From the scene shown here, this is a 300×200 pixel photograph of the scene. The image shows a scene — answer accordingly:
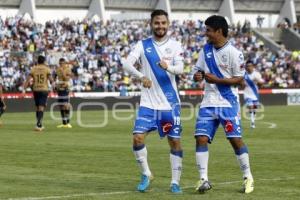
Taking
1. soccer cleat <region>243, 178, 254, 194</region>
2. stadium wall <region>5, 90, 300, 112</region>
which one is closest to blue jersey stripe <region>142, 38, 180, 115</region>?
soccer cleat <region>243, 178, 254, 194</region>

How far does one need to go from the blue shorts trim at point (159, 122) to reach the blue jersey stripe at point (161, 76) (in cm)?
14

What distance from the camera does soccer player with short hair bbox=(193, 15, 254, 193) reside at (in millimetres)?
11508

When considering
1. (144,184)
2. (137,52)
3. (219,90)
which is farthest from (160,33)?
(144,184)

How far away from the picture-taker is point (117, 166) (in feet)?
49.2

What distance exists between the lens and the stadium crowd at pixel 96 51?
47500mm

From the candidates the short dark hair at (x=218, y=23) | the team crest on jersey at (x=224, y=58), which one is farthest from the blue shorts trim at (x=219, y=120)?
the short dark hair at (x=218, y=23)

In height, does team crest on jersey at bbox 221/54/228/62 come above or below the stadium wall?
above

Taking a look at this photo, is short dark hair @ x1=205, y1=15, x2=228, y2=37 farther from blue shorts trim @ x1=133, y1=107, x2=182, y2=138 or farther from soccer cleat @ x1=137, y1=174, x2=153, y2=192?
soccer cleat @ x1=137, y1=174, x2=153, y2=192

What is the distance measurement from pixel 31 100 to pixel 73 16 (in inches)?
896

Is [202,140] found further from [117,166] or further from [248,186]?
[117,166]

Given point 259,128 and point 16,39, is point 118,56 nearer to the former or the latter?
point 16,39

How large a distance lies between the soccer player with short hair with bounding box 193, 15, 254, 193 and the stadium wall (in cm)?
3066

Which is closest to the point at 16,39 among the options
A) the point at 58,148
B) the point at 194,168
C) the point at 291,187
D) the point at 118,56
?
the point at 118,56

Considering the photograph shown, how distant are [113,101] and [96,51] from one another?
8497mm
